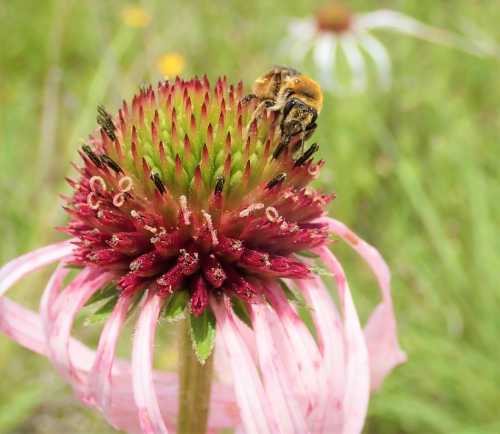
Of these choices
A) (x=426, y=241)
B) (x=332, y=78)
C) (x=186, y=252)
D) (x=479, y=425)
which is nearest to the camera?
(x=186, y=252)

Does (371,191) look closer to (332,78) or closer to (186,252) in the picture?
(332,78)

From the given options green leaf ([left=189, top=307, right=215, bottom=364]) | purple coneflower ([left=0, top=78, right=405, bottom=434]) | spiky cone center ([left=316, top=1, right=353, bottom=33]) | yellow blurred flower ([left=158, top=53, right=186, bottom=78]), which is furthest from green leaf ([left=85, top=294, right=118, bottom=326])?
spiky cone center ([left=316, top=1, right=353, bottom=33])

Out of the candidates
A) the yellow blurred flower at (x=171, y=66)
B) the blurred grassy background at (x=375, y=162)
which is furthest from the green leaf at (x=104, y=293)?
the yellow blurred flower at (x=171, y=66)

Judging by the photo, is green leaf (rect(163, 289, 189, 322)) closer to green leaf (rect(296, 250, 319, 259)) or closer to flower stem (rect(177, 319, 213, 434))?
flower stem (rect(177, 319, 213, 434))

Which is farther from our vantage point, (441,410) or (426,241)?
(426,241)

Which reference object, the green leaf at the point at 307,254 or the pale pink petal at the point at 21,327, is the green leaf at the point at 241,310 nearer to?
the green leaf at the point at 307,254

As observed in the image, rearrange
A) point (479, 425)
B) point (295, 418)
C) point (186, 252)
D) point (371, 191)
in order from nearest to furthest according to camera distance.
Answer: point (295, 418)
point (186, 252)
point (479, 425)
point (371, 191)

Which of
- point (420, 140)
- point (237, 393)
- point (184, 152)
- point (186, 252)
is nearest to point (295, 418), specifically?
point (237, 393)

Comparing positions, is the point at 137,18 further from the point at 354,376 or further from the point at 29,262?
the point at 354,376
